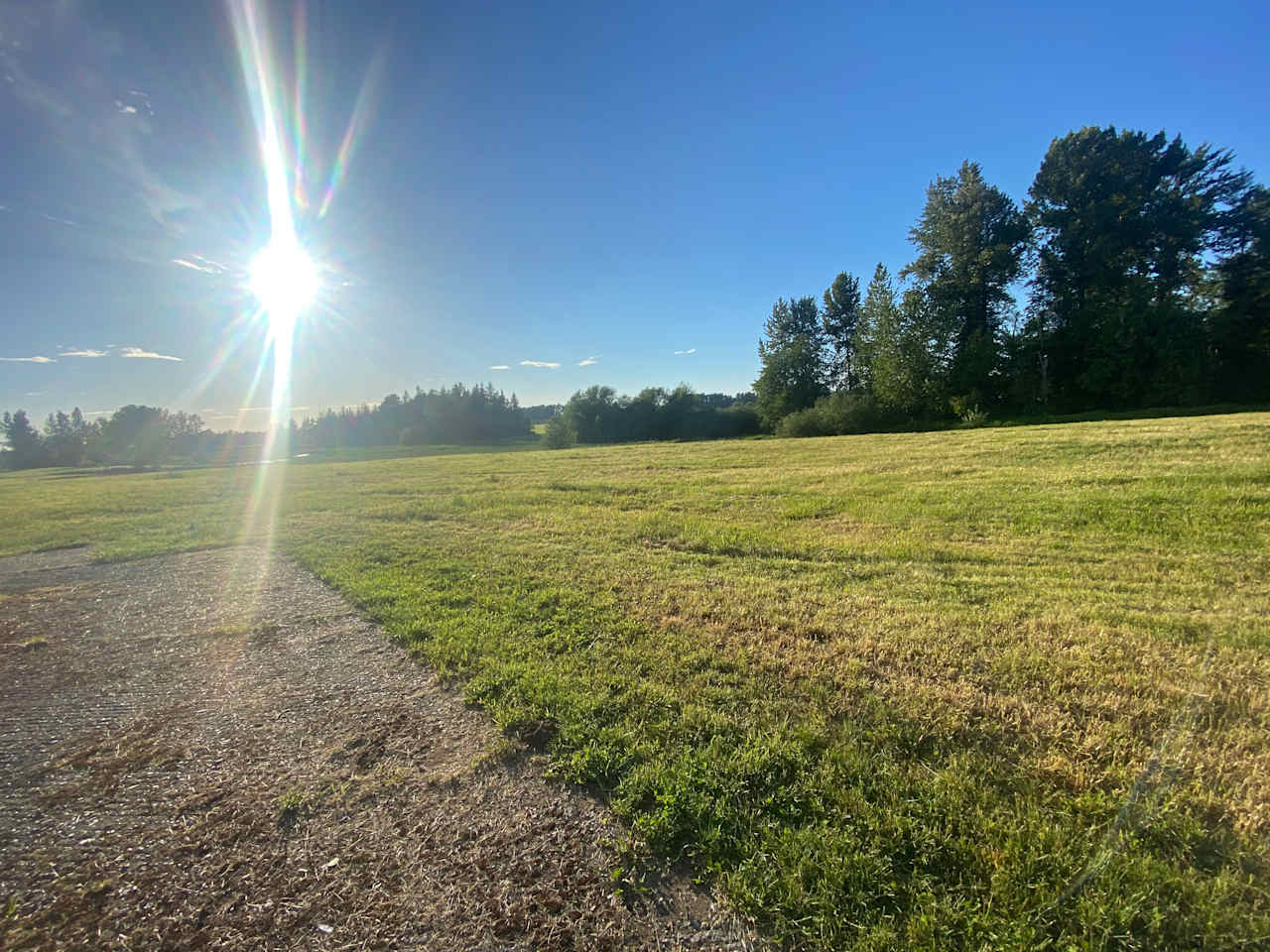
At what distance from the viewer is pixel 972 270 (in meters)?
34.8

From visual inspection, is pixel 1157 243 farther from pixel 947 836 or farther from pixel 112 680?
pixel 112 680

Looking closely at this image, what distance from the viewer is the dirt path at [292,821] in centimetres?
198

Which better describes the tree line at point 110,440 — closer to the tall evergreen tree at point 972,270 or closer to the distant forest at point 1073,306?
the distant forest at point 1073,306

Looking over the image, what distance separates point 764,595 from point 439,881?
3.88 m

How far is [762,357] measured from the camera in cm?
4700

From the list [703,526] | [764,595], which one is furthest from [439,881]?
[703,526]

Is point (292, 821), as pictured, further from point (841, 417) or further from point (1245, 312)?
point (1245, 312)

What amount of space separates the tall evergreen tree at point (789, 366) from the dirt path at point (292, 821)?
4396 centimetres

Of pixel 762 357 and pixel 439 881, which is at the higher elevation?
pixel 762 357

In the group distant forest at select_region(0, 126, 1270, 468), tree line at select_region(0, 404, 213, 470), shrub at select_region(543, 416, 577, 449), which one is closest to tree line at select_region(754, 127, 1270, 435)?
distant forest at select_region(0, 126, 1270, 468)

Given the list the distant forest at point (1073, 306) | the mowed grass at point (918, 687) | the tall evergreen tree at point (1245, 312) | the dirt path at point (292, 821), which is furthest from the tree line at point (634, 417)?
the dirt path at point (292, 821)

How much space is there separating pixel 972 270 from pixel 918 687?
137ft

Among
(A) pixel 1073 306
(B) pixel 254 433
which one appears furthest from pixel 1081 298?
(B) pixel 254 433

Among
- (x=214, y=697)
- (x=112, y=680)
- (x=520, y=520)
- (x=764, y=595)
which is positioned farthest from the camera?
(x=520, y=520)
